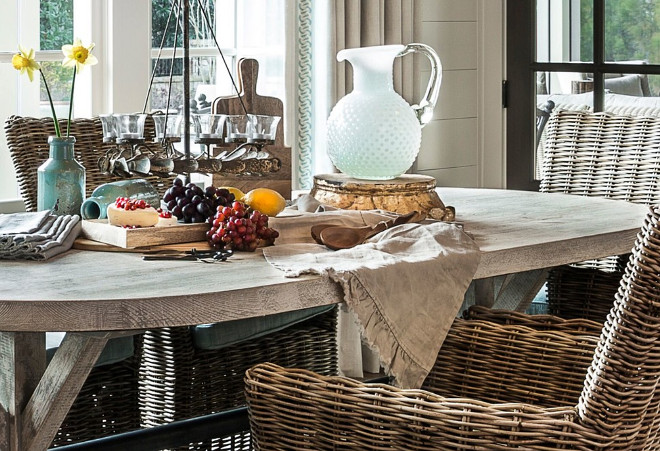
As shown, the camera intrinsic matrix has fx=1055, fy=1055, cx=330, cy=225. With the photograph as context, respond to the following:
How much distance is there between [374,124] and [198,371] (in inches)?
29.9

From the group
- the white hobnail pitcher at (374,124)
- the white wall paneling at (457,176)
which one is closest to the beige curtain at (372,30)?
the white wall paneling at (457,176)

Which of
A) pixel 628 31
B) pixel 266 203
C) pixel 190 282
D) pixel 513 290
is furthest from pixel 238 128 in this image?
pixel 628 31

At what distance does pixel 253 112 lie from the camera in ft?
9.62

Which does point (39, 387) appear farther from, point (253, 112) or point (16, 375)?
point (253, 112)

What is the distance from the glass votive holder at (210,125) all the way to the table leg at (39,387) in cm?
55

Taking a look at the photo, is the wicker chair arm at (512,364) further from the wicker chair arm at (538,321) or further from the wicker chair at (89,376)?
the wicker chair at (89,376)

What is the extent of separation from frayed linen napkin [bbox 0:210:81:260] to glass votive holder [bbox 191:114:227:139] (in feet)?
0.99

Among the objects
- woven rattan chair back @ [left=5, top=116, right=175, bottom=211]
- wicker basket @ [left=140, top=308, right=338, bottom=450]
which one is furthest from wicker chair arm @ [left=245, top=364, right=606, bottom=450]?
woven rattan chair back @ [left=5, top=116, right=175, bottom=211]

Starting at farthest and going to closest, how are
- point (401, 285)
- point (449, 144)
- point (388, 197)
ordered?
point (449, 144) < point (388, 197) < point (401, 285)

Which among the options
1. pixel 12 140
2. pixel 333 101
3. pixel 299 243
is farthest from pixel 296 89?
pixel 299 243

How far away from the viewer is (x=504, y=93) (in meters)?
4.44

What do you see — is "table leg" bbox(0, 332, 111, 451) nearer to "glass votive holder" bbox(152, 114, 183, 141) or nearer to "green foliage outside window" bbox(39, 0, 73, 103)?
"glass votive holder" bbox(152, 114, 183, 141)

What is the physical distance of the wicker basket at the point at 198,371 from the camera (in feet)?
8.43

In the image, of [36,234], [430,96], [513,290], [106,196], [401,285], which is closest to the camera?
[401,285]
